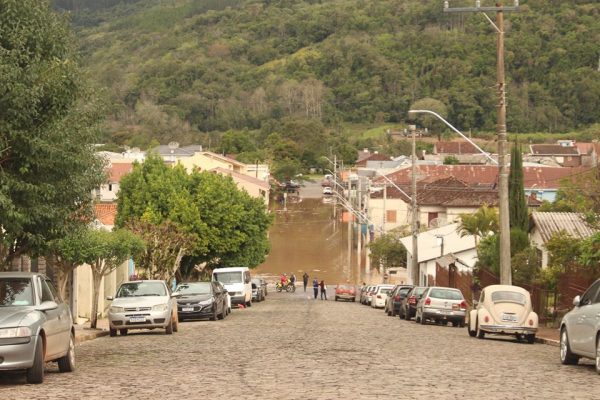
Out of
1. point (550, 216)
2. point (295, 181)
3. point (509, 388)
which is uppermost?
point (295, 181)

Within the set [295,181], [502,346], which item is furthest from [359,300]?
[295,181]

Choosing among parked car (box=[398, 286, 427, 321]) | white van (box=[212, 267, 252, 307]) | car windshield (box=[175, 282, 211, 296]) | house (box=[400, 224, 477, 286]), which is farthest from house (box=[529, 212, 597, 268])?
white van (box=[212, 267, 252, 307])

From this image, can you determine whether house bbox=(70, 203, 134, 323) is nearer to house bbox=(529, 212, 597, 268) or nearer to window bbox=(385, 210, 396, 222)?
house bbox=(529, 212, 597, 268)

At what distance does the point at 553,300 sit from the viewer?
3784 cm

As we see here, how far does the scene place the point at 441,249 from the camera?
215 ft

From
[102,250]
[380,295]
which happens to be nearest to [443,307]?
[102,250]

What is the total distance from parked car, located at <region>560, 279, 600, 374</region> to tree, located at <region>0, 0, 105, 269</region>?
925 centimetres

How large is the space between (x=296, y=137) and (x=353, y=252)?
78.7 meters

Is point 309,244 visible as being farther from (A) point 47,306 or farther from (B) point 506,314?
(A) point 47,306

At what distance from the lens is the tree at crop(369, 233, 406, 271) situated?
87062mm

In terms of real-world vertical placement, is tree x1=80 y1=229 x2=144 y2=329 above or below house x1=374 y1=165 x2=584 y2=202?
below

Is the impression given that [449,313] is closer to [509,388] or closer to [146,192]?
[509,388]

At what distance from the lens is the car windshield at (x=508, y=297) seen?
30.7 m

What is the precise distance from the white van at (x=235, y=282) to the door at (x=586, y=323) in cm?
3597
